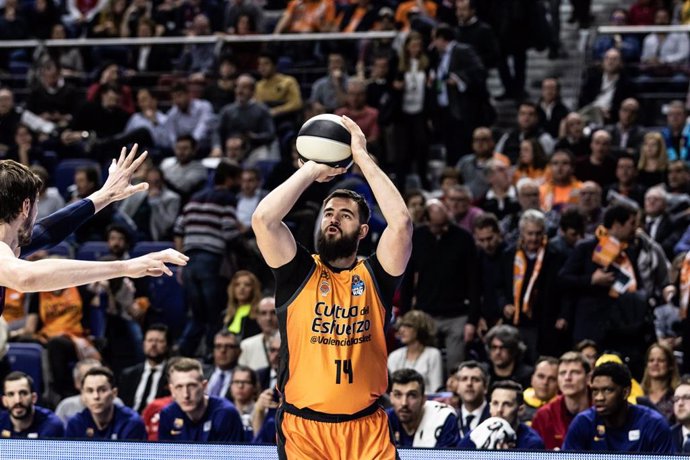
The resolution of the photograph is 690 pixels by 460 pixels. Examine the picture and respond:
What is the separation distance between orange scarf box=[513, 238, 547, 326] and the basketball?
5.41 m

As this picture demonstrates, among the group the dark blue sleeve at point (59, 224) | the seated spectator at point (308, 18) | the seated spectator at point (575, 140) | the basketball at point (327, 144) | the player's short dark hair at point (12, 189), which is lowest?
the dark blue sleeve at point (59, 224)

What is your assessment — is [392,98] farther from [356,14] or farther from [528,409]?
[528,409]

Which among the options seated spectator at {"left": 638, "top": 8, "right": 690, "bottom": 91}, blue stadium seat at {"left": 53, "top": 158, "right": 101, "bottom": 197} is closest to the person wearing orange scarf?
seated spectator at {"left": 638, "top": 8, "right": 690, "bottom": 91}

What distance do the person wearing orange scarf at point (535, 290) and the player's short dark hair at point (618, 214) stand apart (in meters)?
0.57

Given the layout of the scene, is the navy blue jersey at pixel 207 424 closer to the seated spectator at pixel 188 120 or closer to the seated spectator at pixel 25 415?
the seated spectator at pixel 25 415

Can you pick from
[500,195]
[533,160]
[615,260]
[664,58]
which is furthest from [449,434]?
[664,58]

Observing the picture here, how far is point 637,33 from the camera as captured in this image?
54.3ft

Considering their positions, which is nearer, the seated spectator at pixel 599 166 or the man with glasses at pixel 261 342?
the man with glasses at pixel 261 342

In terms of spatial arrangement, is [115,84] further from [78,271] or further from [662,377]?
[78,271]

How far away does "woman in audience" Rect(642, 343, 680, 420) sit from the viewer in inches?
397

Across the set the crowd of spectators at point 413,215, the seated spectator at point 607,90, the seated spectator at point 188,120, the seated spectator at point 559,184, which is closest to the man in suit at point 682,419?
the crowd of spectators at point 413,215

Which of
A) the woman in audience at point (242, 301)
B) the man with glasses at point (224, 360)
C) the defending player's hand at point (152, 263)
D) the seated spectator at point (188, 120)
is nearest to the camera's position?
the defending player's hand at point (152, 263)

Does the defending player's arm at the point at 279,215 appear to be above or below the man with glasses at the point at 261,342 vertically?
above

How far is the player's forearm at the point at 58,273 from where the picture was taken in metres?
5.64
